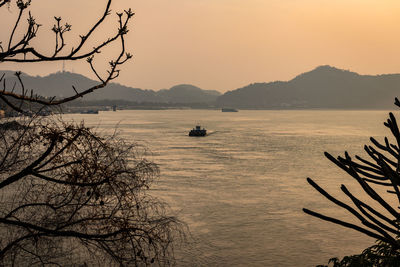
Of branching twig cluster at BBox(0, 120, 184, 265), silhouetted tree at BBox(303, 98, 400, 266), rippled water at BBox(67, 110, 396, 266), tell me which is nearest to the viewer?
silhouetted tree at BBox(303, 98, 400, 266)

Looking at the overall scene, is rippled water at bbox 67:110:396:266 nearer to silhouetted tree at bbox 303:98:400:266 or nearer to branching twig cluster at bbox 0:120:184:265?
branching twig cluster at bbox 0:120:184:265

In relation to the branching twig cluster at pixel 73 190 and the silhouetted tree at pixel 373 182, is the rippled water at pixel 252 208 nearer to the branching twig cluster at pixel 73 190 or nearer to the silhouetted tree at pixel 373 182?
the branching twig cluster at pixel 73 190

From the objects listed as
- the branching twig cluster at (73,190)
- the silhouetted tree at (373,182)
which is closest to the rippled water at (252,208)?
the branching twig cluster at (73,190)

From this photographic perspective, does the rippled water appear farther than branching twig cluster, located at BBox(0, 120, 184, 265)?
Yes

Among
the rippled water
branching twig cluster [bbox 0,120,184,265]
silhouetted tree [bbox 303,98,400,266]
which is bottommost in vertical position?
the rippled water

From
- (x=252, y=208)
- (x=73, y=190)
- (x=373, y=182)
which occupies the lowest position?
(x=252, y=208)

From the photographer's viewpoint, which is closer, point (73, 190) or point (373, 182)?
point (373, 182)

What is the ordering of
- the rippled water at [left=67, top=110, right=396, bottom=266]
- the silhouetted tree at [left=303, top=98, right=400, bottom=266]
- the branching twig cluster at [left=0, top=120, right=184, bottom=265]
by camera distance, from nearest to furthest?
the silhouetted tree at [left=303, top=98, right=400, bottom=266] < the branching twig cluster at [left=0, top=120, right=184, bottom=265] < the rippled water at [left=67, top=110, right=396, bottom=266]

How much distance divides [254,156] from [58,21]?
67.8m

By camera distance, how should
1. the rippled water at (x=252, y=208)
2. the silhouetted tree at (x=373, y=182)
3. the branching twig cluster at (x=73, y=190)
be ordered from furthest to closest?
the rippled water at (x=252, y=208) → the branching twig cluster at (x=73, y=190) → the silhouetted tree at (x=373, y=182)

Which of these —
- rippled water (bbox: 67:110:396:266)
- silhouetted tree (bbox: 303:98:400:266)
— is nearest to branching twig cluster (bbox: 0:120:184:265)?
rippled water (bbox: 67:110:396:266)

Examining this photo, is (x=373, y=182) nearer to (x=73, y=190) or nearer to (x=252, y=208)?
(x=73, y=190)

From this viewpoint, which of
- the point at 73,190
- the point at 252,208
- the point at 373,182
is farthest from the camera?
the point at 252,208

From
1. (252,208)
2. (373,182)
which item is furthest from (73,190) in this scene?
(252,208)
